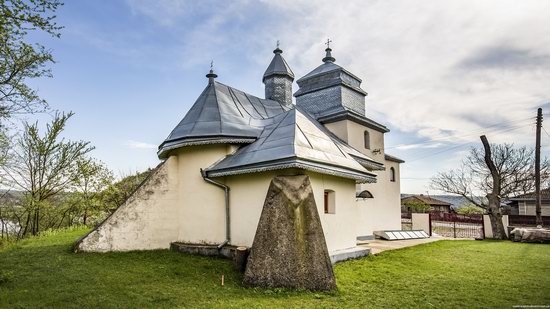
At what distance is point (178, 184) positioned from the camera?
412 inches

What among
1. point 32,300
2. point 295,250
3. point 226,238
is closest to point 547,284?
point 295,250

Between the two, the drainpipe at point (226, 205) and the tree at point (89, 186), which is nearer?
the drainpipe at point (226, 205)

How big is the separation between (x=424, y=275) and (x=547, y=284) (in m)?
2.36

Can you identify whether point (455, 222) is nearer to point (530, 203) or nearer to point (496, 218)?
point (496, 218)

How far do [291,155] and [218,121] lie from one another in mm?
3643

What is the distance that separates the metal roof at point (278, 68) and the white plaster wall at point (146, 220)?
7.53 metres

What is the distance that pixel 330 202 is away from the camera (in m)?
9.38

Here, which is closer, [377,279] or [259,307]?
[259,307]

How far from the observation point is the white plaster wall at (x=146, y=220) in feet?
30.0

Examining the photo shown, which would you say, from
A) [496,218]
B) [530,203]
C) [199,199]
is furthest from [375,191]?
[530,203]

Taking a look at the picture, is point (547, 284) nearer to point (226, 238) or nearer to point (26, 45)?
point (226, 238)

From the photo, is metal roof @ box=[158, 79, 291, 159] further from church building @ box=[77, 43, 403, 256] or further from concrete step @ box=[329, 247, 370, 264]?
concrete step @ box=[329, 247, 370, 264]

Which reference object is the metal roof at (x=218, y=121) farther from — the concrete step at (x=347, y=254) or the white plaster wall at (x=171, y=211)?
the concrete step at (x=347, y=254)

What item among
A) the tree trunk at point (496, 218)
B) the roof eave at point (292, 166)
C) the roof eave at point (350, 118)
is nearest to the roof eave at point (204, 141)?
the roof eave at point (292, 166)
